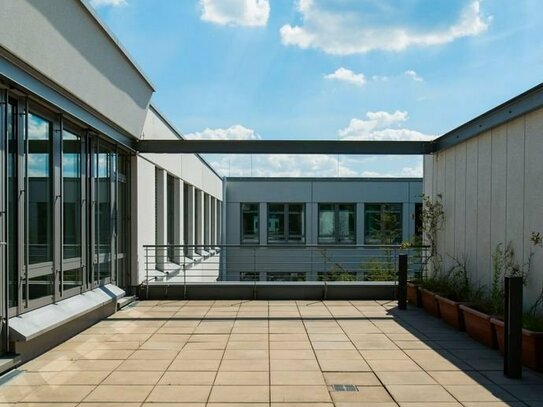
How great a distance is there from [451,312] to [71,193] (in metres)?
5.84

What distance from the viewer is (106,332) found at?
7512 mm

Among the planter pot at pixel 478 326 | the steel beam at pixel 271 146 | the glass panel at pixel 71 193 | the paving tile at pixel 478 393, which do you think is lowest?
the paving tile at pixel 478 393

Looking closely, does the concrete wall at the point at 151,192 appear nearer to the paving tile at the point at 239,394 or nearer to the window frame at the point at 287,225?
the paving tile at the point at 239,394

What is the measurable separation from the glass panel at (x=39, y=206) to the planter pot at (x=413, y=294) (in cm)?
643

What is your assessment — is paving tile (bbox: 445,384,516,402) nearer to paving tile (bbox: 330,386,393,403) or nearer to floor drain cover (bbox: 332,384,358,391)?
paving tile (bbox: 330,386,393,403)

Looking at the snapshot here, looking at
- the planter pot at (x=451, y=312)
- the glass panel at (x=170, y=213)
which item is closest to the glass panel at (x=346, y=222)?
the glass panel at (x=170, y=213)

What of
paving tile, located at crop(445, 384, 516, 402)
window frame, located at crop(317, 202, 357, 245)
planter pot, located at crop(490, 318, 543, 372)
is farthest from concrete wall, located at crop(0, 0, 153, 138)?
window frame, located at crop(317, 202, 357, 245)

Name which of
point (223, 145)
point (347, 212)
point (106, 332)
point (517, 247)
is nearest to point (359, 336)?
point (517, 247)

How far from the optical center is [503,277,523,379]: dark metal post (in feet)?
17.3

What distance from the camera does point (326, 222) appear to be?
26766 millimetres

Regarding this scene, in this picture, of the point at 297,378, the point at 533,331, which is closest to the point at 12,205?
the point at 297,378

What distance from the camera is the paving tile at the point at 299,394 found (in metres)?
Result: 4.67

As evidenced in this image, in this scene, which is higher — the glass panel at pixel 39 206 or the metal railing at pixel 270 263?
the glass panel at pixel 39 206

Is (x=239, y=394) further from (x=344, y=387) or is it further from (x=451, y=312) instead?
(x=451, y=312)
